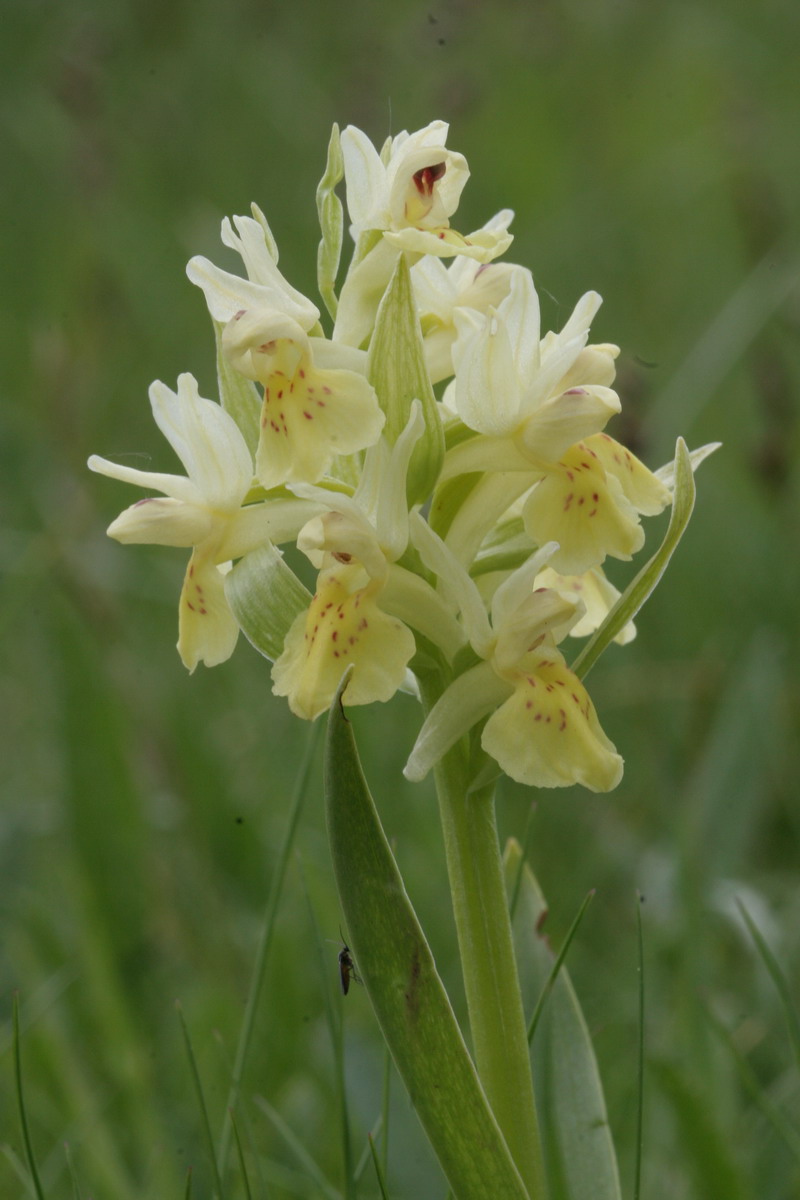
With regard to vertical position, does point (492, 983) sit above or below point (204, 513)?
below

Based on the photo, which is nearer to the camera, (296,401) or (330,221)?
(296,401)

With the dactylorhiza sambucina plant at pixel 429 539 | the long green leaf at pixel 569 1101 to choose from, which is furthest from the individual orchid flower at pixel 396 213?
the long green leaf at pixel 569 1101

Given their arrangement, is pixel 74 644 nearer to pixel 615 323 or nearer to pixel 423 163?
pixel 423 163

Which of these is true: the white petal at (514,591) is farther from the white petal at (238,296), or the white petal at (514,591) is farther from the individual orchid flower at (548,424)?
the white petal at (238,296)

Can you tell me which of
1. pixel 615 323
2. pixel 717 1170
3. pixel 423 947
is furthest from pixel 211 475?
pixel 615 323

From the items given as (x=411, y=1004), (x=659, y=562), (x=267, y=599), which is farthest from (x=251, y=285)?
(x=411, y=1004)

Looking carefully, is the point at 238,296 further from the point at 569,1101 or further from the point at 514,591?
the point at 569,1101

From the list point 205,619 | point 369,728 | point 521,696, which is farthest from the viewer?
point 369,728

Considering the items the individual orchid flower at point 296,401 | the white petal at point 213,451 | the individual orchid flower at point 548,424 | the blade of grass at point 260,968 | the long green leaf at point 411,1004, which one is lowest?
the blade of grass at point 260,968
